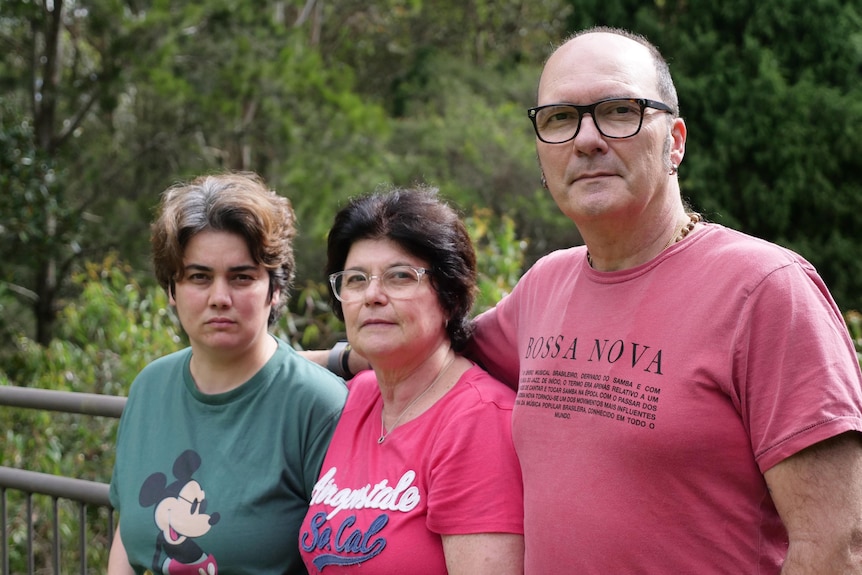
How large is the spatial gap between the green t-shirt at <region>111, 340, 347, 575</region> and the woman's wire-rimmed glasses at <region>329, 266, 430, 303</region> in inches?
14.3

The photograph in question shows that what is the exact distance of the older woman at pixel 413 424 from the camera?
2.19m

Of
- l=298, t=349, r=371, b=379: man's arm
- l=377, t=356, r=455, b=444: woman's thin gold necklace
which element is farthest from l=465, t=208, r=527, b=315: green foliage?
l=377, t=356, r=455, b=444: woman's thin gold necklace

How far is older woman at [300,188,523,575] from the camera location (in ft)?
7.18

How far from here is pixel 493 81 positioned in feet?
66.1

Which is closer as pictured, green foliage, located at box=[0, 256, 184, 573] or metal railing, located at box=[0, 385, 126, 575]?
metal railing, located at box=[0, 385, 126, 575]

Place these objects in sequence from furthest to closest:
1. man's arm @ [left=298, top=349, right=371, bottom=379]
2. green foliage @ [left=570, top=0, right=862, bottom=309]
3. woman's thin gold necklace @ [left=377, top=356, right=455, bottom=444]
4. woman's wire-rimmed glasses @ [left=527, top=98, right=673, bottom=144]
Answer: green foliage @ [left=570, top=0, right=862, bottom=309] → man's arm @ [left=298, top=349, right=371, bottom=379] → woman's thin gold necklace @ [left=377, top=356, right=455, bottom=444] → woman's wire-rimmed glasses @ [left=527, top=98, right=673, bottom=144]

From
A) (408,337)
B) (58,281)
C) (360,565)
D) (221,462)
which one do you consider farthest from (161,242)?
(58,281)

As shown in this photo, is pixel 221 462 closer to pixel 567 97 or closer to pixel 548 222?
pixel 567 97

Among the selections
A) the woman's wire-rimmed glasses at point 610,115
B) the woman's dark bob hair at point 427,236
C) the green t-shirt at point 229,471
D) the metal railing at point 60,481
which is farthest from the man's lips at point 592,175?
the metal railing at point 60,481

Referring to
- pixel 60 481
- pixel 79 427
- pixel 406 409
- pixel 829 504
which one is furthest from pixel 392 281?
pixel 79 427

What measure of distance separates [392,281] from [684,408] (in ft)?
3.10

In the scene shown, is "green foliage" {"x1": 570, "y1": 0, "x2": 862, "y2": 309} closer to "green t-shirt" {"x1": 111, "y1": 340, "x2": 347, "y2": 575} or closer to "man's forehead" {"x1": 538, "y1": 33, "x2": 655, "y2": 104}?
"green t-shirt" {"x1": 111, "y1": 340, "x2": 347, "y2": 575}

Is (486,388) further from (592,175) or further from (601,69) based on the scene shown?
(601,69)

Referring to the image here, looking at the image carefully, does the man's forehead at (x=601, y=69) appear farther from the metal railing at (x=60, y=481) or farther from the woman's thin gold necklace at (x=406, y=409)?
the metal railing at (x=60, y=481)
